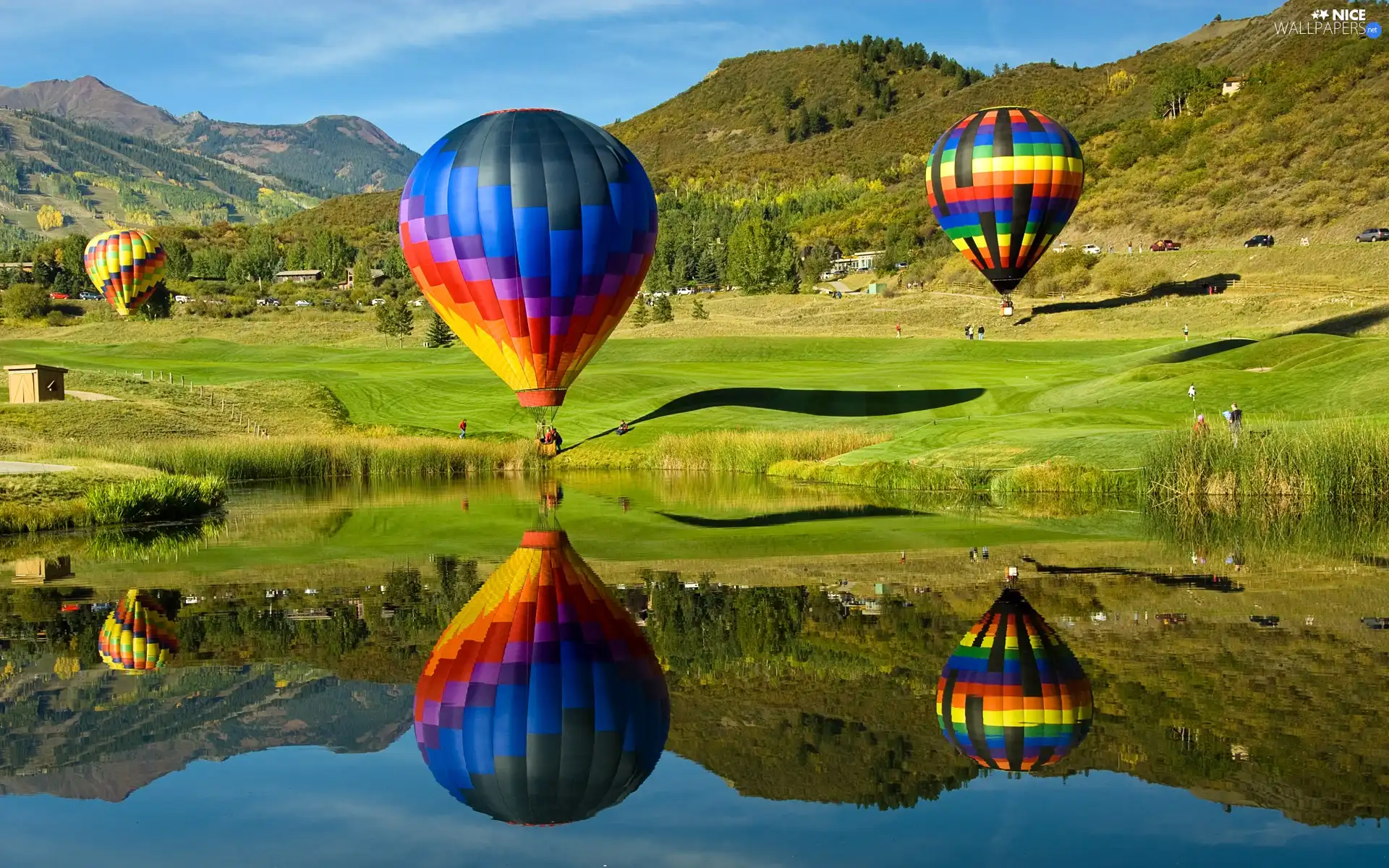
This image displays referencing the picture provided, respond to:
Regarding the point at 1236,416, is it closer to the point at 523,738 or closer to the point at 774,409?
the point at 774,409

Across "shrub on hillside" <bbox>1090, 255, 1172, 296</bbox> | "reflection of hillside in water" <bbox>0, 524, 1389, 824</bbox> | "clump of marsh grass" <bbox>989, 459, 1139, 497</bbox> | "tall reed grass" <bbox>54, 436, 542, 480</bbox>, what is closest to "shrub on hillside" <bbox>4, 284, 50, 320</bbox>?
"shrub on hillside" <bbox>1090, 255, 1172, 296</bbox>

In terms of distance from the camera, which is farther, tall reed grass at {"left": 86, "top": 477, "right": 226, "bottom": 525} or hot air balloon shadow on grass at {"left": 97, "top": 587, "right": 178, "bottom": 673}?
tall reed grass at {"left": 86, "top": 477, "right": 226, "bottom": 525}

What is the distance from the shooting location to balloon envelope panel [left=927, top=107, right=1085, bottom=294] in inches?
2411

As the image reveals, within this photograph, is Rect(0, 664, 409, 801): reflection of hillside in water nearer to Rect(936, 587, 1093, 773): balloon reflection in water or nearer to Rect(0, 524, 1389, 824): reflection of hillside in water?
Rect(0, 524, 1389, 824): reflection of hillside in water

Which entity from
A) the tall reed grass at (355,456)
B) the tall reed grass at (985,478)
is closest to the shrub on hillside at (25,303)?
the tall reed grass at (355,456)

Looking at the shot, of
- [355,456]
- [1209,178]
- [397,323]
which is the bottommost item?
[355,456]

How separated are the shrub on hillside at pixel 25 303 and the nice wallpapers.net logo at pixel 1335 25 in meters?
131

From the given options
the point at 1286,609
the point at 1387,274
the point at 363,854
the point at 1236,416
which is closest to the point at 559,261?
the point at 1236,416

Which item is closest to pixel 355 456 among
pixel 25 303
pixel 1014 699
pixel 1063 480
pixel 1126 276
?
pixel 1063 480

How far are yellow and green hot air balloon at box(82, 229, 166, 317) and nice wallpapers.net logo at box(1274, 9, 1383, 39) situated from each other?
11904 centimetres

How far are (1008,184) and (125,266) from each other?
262ft

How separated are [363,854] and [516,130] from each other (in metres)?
29.3

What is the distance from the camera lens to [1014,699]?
15.8 metres

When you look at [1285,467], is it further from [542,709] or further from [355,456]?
[355,456]
